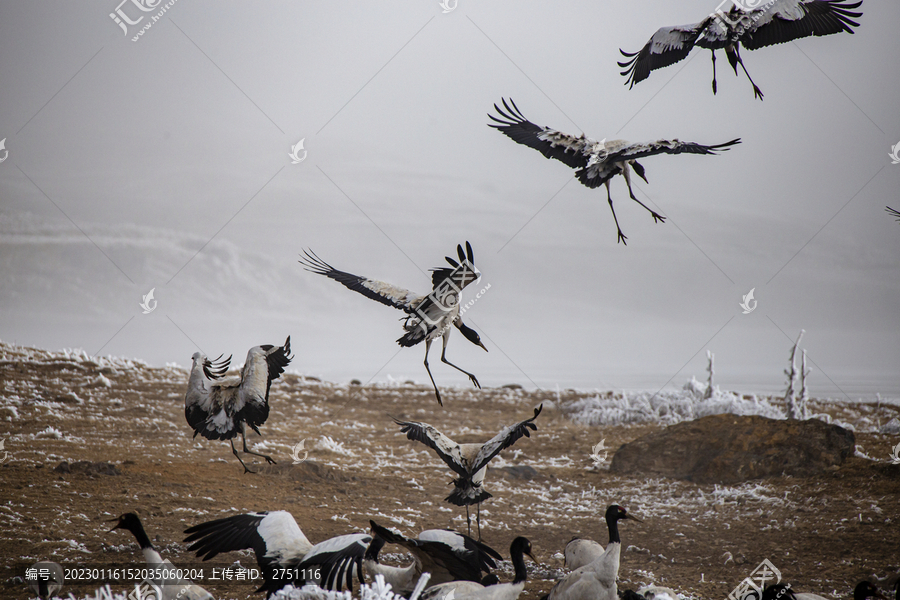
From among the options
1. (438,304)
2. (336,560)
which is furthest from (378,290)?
(336,560)

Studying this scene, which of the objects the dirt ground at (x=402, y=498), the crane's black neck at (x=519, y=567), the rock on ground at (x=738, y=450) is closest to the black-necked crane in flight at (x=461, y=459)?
the crane's black neck at (x=519, y=567)

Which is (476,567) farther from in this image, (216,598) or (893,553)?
(893,553)

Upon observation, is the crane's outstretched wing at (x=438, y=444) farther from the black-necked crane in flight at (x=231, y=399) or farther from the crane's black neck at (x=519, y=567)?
the black-necked crane in flight at (x=231, y=399)

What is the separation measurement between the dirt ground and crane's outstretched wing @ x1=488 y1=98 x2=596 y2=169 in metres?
3.90

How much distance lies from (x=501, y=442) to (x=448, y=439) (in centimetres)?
63

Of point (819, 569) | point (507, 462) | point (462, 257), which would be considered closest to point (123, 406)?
point (507, 462)

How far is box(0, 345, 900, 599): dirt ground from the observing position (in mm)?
5953

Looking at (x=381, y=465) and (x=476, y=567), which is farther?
(x=381, y=465)

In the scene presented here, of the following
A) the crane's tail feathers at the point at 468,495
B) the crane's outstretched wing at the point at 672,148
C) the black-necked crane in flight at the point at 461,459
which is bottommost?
→ the crane's tail feathers at the point at 468,495

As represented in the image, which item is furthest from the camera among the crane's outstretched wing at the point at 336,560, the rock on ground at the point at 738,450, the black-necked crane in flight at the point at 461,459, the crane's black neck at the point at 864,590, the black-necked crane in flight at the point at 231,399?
the rock on ground at the point at 738,450

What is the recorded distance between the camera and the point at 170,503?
7.24m

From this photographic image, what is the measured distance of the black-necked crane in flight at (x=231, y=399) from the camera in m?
5.36

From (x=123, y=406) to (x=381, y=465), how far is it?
6362 mm

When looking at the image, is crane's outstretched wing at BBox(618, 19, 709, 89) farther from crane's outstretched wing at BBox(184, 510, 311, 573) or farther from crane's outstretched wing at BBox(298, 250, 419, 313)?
crane's outstretched wing at BBox(184, 510, 311, 573)
